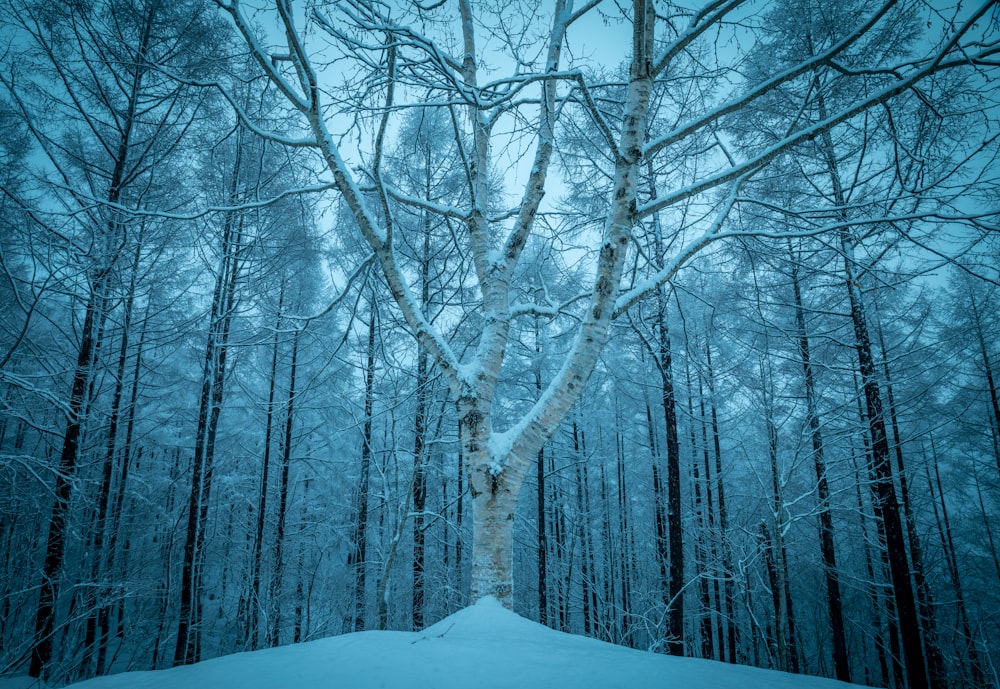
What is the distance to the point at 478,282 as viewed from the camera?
555cm

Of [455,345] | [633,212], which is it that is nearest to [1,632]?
[455,345]

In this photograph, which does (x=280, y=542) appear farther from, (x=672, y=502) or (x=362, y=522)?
(x=672, y=502)

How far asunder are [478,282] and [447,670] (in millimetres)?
4725

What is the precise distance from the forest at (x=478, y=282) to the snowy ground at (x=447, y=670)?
1.57 m

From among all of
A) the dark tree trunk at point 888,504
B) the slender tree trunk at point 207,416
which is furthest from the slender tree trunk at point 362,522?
the dark tree trunk at point 888,504

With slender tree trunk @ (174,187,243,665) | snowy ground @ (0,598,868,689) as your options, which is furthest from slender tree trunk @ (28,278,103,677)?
snowy ground @ (0,598,868,689)

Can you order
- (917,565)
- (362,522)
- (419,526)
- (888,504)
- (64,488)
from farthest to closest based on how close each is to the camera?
(917,565) → (362,522) → (419,526) → (888,504) → (64,488)

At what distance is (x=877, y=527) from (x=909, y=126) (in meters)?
10.5

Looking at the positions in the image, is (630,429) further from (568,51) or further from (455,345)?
(568,51)

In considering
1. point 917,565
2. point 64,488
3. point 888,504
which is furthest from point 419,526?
point 917,565

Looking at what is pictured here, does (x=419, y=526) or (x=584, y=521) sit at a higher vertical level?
(x=419, y=526)

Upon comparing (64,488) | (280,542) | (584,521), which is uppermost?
(64,488)

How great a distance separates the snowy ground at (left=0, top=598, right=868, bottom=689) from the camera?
1.08 metres

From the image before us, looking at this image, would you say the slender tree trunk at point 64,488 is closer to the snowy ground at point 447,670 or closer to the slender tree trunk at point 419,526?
the slender tree trunk at point 419,526
